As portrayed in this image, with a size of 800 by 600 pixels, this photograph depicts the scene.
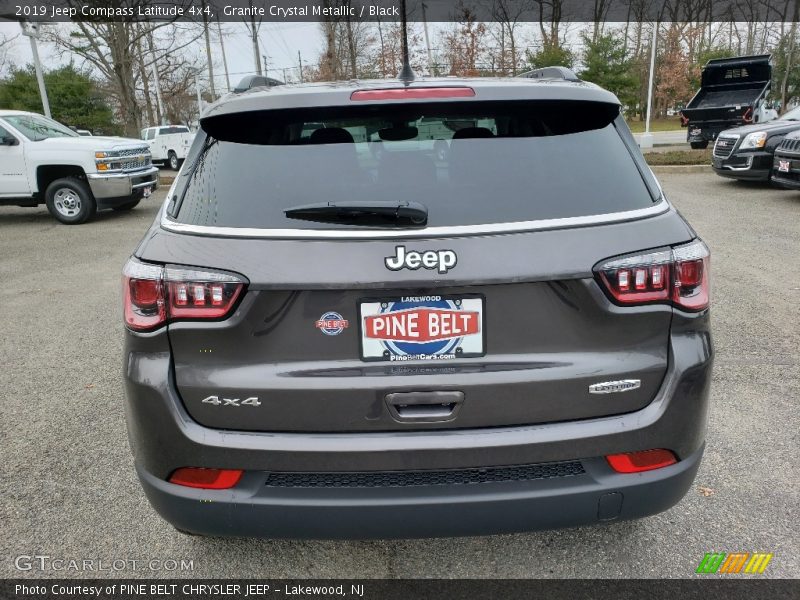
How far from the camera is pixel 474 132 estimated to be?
6.72 feet

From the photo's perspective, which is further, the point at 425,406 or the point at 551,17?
the point at 551,17

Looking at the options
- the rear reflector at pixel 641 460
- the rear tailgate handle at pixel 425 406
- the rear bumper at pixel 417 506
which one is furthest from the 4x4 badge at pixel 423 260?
the rear reflector at pixel 641 460

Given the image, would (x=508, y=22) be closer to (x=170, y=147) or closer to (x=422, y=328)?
(x=170, y=147)

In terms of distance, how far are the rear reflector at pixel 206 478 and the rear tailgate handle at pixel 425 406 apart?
1.69 ft

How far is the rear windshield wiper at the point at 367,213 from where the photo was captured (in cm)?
179

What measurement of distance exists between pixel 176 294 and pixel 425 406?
808 mm

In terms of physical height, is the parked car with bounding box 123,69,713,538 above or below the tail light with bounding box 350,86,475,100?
below

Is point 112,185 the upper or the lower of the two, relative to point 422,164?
lower

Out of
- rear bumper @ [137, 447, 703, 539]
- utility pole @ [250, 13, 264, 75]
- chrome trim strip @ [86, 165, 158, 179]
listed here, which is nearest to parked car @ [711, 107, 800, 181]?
chrome trim strip @ [86, 165, 158, 179]

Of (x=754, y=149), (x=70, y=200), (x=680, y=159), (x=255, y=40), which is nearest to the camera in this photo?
(x=70, y=200)

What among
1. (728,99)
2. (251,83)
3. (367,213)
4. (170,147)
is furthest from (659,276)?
(170,147)

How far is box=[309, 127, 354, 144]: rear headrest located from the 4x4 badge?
0.50 meters

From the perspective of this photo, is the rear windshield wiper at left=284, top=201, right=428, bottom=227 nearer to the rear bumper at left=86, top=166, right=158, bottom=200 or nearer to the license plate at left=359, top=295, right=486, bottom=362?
the license plate at left=359, top=295, right=486, bottom=362

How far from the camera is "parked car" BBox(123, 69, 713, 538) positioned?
177 cm
